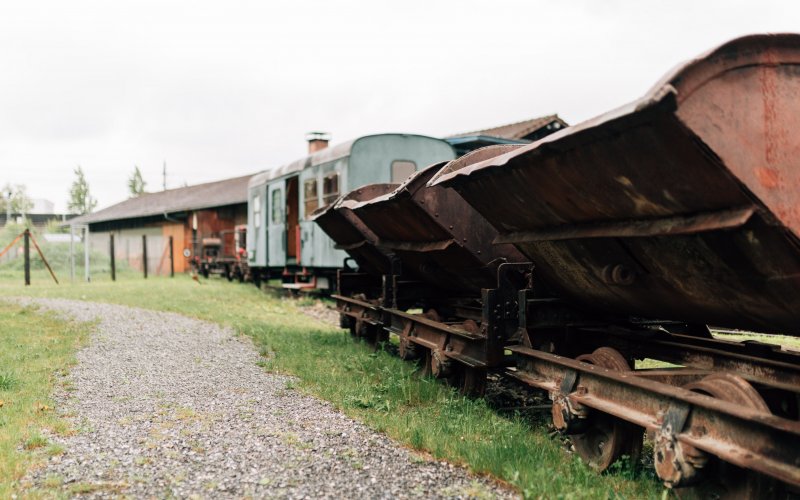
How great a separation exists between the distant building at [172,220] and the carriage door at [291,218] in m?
11.1

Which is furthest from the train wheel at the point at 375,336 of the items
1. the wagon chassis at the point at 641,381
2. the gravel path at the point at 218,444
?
the gravel path at the point at 218,444

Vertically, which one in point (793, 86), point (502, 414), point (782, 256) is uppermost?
point (793, 86)

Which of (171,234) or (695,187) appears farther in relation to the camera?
(171,234)

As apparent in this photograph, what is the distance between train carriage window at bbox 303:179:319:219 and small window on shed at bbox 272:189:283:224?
1.96 meters

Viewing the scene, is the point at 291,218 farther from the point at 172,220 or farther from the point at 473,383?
the point at 172,220

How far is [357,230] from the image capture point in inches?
350

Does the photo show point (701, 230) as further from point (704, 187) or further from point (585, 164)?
point (585, 164)

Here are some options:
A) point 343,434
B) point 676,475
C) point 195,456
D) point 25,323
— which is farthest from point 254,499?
point 25,323

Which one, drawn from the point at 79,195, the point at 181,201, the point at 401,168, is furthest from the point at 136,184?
the point at 401,168

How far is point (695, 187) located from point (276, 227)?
48.5ft

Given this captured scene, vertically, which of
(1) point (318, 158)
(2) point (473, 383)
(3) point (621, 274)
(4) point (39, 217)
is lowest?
(2) point (473, 383)

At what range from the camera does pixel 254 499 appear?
3553 millimetres

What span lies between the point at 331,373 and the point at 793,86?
5.20 meters

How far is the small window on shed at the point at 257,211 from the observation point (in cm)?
1857
